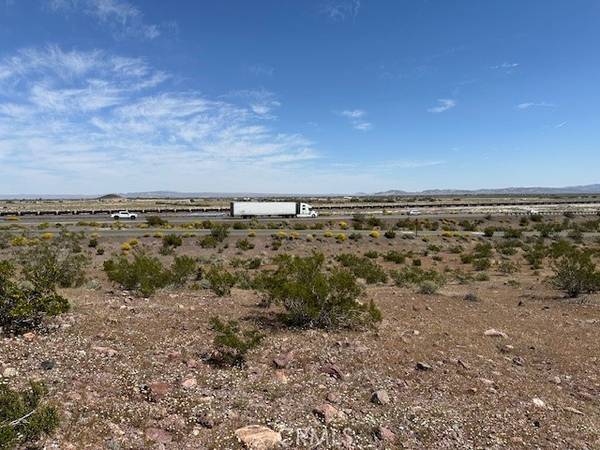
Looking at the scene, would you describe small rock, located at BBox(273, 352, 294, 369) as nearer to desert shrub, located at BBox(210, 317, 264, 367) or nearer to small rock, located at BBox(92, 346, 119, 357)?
desert shrub, located at BBox(210, 317, 264, 367)

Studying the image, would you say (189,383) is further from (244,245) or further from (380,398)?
(244,245)

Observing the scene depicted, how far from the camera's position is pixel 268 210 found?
258 ft

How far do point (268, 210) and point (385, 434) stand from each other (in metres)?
72.8

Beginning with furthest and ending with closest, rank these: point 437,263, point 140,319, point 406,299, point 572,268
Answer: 1. point 437,263
2. point 572,268
3. point 406,299
4. point 140,319

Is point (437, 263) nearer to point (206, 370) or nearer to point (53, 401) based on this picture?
point (206, 370)

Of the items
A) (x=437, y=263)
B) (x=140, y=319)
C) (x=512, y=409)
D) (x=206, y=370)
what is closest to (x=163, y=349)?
(x=206, y=370)

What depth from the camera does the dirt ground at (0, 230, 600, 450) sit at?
6.30 meters

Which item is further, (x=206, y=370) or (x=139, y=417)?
(x=206, y=370)

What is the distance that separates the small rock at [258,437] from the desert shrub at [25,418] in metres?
2.45

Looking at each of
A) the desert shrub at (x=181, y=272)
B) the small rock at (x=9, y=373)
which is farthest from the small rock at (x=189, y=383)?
the desert shrub at (x=181, y=272)

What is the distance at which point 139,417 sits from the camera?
639 cm

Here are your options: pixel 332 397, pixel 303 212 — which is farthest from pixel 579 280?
pixel 303 212

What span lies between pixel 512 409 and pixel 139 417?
5.95 metres

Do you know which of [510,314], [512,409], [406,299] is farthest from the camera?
[406,299]
